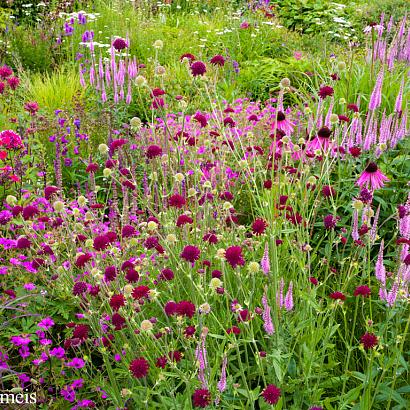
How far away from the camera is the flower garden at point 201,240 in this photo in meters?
1.99

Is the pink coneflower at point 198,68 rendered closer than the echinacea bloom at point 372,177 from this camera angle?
Result: Yes

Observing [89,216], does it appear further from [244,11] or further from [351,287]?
[244,11]

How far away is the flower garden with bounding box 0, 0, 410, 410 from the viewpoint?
1.99 m

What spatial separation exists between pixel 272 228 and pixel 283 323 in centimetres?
52

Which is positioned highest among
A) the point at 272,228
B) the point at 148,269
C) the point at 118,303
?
the point at 272,228

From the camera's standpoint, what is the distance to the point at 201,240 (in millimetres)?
2527

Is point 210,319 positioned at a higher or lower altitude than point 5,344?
higher

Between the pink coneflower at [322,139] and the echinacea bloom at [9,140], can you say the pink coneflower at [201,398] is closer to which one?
the pink coneflower at [322,139]

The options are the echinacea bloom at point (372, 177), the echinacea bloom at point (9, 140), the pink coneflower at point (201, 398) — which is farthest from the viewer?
the echinacea bloom at point (9, 140)

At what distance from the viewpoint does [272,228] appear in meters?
1.97

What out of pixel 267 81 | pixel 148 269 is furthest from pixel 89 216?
pixel 267 81

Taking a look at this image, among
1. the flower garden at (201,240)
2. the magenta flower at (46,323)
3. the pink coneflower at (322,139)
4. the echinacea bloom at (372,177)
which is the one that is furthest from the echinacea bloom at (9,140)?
the echinacea bloom at (372,177)

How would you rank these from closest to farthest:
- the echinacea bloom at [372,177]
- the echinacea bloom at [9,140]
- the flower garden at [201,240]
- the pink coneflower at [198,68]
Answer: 1. the flower garden at [201,240]
2. the pink coneflower at [198,68]
3. the echinacea bloom at [372,177]
4. the echinacea bloom at [9,140]

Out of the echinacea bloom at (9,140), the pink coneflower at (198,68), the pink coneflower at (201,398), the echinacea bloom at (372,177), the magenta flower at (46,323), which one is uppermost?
the pink coneflower at (198,68)
